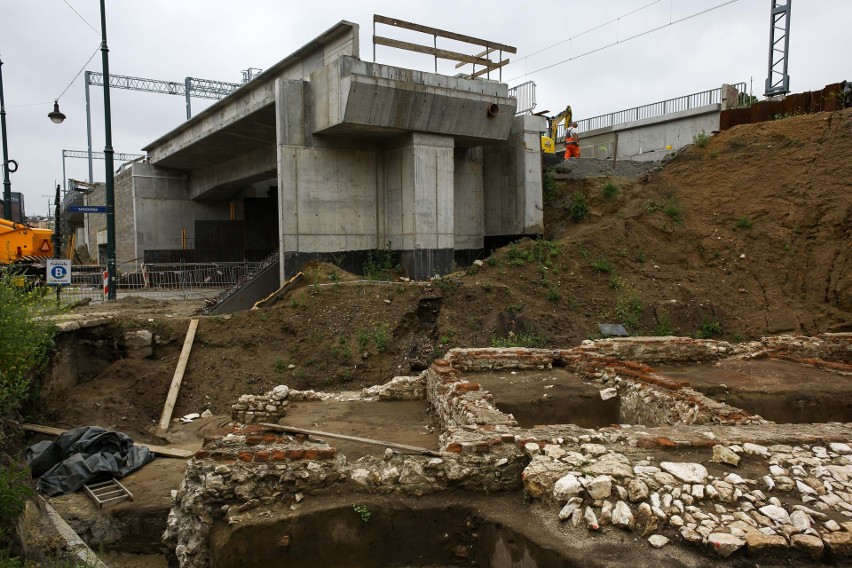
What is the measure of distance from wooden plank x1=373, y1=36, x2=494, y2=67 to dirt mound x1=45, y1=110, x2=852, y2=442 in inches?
189

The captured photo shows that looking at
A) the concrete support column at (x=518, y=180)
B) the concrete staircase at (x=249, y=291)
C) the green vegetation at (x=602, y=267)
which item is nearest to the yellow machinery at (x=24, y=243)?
the concrete staircase at (x=249, y=291)

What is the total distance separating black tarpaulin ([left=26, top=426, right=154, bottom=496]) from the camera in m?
7.14

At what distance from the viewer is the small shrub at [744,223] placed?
16.1 meters

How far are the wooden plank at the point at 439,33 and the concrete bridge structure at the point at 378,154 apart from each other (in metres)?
1.22

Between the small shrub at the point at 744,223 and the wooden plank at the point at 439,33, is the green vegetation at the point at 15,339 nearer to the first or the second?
the wooden plank at the point at 439,33

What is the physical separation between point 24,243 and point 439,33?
12.8 meters

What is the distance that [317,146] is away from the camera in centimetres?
1447

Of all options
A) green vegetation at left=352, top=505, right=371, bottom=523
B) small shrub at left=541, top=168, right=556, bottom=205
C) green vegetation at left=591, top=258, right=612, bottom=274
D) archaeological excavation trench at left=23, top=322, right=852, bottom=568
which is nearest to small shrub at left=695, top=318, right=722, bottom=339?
green vegetation at left=591, top=258, right=612, bottom=274

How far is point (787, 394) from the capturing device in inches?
305

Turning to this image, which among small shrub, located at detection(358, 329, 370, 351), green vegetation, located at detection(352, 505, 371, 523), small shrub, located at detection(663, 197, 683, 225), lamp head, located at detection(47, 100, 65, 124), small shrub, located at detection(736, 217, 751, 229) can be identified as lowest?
green vegetation, located at detection(352, 505, 371, 523)

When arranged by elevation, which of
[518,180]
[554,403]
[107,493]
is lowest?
[107,493]

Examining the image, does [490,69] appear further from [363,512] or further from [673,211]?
[363,512]

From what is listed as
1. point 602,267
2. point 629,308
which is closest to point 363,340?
point 629,308

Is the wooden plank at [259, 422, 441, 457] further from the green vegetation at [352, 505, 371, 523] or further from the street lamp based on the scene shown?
the street lamp
